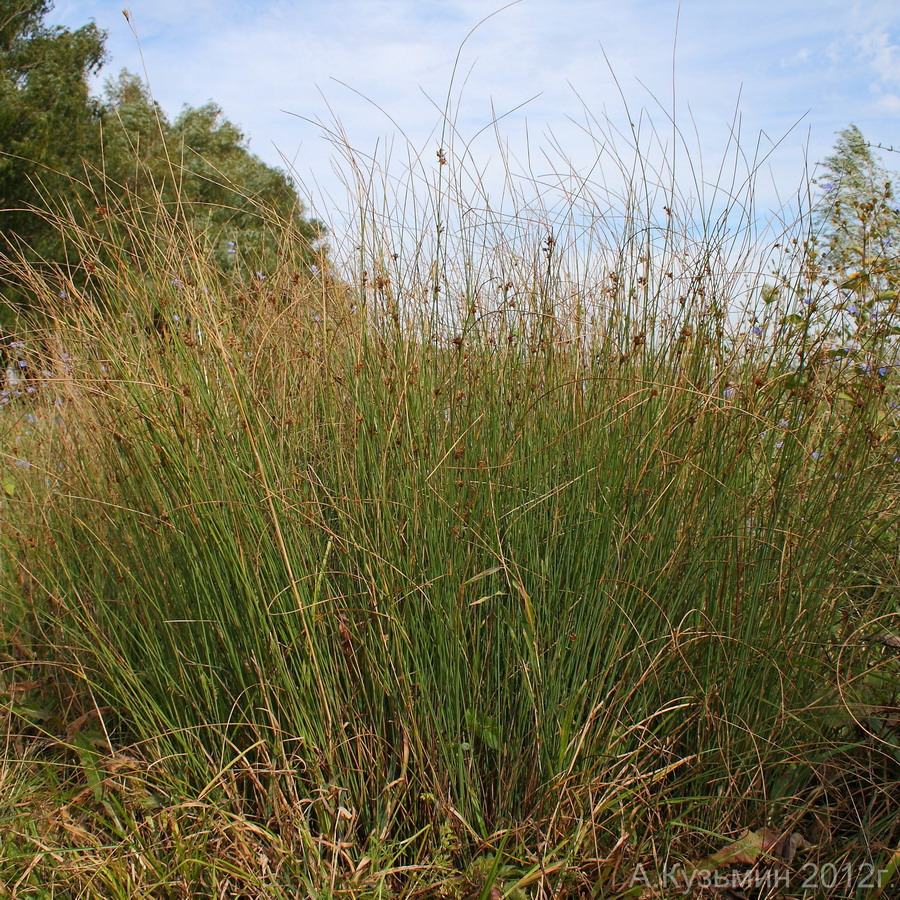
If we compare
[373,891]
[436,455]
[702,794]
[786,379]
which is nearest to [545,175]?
[786,379]

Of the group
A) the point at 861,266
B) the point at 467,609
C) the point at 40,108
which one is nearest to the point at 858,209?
the point at 861,266

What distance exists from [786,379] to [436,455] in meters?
0.97

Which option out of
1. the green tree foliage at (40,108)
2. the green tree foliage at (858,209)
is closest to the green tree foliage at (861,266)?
the green tree foliage at (858,209)

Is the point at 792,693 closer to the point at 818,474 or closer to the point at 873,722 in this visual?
the point at 873,722

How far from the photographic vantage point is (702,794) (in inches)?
71.1

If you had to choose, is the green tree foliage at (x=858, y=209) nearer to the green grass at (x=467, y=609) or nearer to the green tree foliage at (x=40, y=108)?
the green grass at (x=467, y=609)

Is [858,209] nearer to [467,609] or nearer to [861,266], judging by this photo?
[861,266]

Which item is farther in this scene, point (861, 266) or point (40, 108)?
point (40, 108)

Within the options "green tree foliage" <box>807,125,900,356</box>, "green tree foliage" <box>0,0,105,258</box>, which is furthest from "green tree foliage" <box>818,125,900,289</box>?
"green tree foliage" <box>0,0,105,258</box>

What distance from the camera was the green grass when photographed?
1.62 metres

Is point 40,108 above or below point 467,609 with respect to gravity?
above

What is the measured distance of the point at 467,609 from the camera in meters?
1.75

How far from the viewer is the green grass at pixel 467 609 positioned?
1.62 m

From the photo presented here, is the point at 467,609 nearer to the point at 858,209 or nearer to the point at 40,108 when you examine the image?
the point at 858,209
